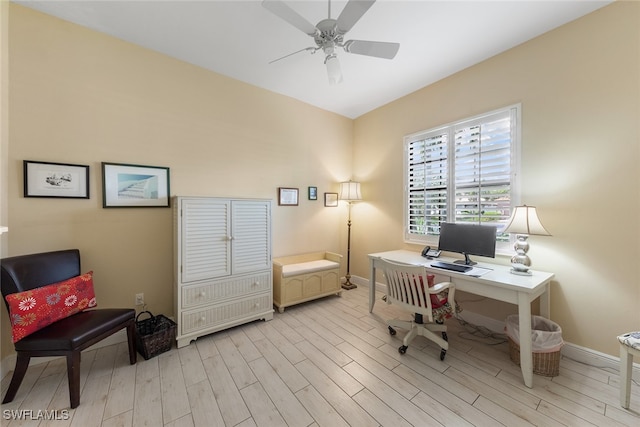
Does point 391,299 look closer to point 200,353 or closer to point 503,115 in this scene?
point 200,353

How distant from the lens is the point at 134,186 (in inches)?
92.3

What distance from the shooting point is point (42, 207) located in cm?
197

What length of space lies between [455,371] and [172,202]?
3.12 meters

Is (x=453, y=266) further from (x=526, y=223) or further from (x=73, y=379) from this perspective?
(x=73, y=379)

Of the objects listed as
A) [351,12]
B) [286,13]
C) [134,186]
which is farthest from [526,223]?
[134,186]

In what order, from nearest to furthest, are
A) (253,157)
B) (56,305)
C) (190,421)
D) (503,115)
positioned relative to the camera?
(190,421)
(56,305)
(503,115)
(253,157)

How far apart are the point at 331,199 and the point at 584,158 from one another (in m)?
2.87

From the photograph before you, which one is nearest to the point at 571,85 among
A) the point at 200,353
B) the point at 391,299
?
the point at 391,299

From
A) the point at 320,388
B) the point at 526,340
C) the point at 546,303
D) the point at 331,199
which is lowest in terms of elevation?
the point at 320,388

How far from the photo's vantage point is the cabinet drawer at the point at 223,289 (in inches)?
90.6

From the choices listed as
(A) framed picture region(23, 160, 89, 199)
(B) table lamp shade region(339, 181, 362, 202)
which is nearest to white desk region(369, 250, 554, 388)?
(B) table lamp shade region(339, 181, 362, 202)

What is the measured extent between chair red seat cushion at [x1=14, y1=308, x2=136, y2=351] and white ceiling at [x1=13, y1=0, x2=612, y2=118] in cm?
252

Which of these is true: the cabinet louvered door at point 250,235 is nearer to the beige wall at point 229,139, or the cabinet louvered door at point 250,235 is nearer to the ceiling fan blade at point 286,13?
the beige wall at point 229,139

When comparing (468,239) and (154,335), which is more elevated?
(468,239)
